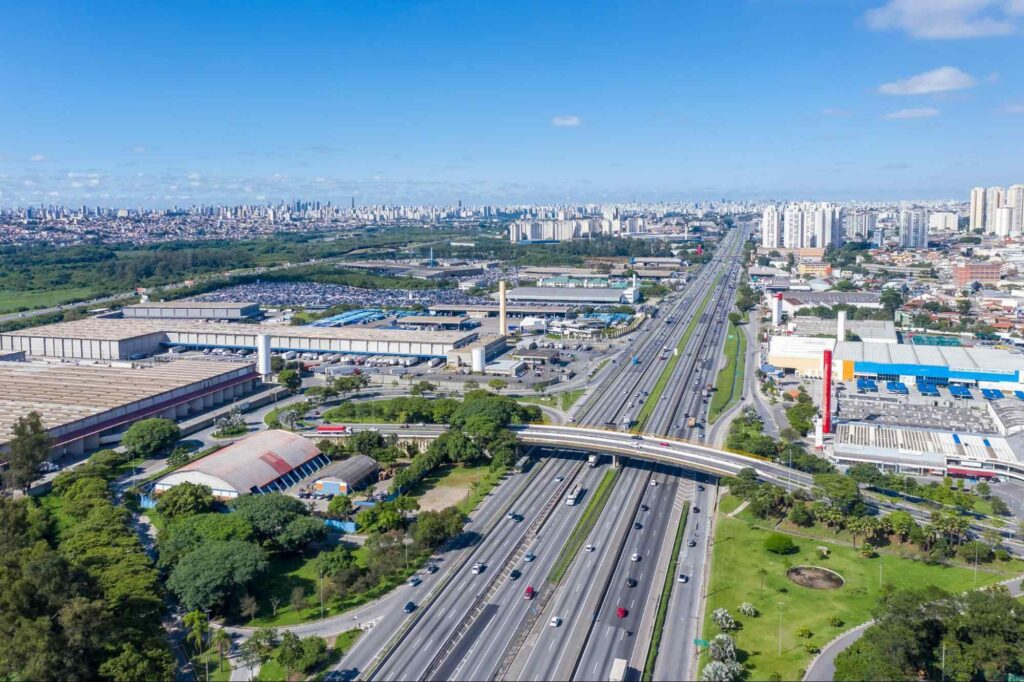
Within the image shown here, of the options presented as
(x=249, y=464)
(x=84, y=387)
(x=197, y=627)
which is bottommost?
(x=197, y=627)

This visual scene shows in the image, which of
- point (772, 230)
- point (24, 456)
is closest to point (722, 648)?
point (24, 456)

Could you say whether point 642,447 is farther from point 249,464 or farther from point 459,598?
point 249,464

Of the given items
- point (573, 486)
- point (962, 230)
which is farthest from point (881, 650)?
point (962, 230)

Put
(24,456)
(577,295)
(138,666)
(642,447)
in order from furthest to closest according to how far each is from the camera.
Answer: (577,295)
(642,447)
(24,456)
(138,666)

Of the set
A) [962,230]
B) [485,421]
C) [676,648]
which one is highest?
[962,230]

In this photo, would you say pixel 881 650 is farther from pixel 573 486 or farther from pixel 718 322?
pixel 718 322

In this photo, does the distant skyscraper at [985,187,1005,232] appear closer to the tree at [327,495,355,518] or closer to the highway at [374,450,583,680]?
the highway at [374,450,583,680]

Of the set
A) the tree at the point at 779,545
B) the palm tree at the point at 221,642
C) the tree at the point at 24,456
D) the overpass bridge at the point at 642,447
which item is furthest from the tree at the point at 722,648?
the tree at the point at 24,456
